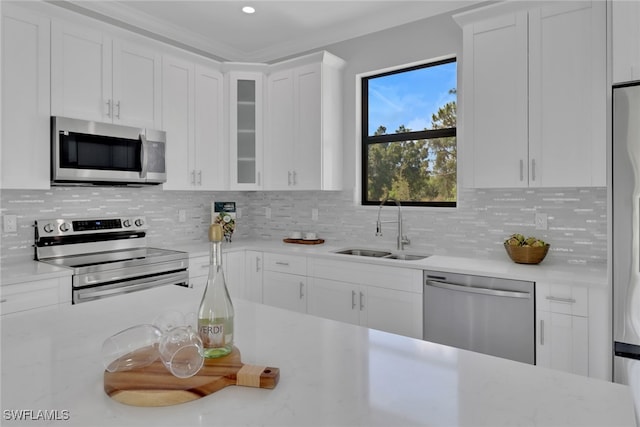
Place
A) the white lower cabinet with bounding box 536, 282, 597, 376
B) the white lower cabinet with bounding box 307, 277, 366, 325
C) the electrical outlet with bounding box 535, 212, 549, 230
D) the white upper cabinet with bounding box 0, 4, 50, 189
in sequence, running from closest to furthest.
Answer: the white lower cabinet with bounding box 536, 282, 597, 376, the white upper cabinet with bounding box 0, 4, 50, 189, the electrical outlet with bounding box 535, 212, 549, 230, the white lower cabinet with bounding box 307, 277, 366, 325

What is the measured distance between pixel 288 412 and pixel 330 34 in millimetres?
3642

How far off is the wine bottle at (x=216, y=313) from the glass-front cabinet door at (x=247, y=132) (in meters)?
2.92

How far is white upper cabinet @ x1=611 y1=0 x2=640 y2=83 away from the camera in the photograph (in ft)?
6.54

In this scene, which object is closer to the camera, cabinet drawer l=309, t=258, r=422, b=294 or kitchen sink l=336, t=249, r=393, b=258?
cabinet drawer l=309, t=258, r=422, b=294

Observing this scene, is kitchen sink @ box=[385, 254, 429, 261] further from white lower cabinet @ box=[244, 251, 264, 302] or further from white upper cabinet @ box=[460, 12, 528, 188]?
white lower cabinet @ box=[244, 251, 264, 302]

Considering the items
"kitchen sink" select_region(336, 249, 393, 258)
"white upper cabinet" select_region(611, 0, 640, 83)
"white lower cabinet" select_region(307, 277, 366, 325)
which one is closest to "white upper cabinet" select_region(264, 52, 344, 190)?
"kitchen sink" select_region(336, 249, 393, 258)

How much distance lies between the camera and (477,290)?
2.48 meters

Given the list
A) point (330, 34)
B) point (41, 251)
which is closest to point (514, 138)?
point (330, 34)

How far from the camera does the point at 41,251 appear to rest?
287 centimetres

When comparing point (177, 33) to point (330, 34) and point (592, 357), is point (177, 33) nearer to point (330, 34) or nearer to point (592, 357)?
point (330, 34)

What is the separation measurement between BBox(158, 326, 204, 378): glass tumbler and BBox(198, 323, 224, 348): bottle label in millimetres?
72

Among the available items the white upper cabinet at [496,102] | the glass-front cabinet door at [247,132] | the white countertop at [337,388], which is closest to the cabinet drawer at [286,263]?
the glass-front cabinet door at [247,132]

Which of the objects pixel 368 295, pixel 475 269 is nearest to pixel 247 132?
pixel 368 295

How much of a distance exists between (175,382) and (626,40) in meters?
2.48
